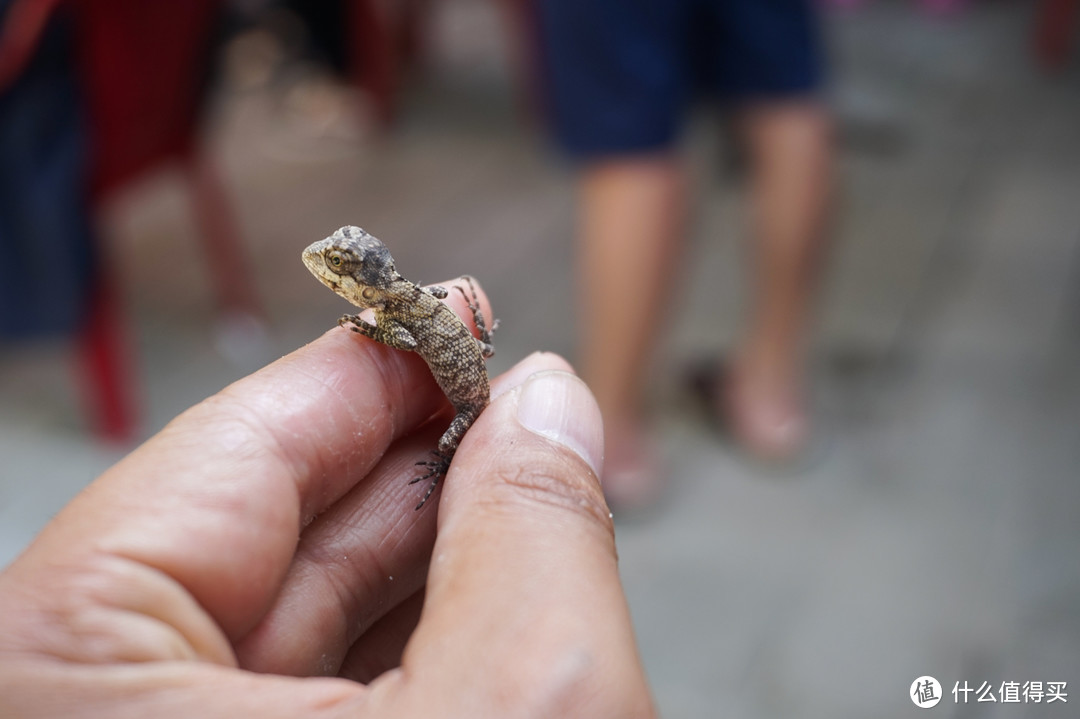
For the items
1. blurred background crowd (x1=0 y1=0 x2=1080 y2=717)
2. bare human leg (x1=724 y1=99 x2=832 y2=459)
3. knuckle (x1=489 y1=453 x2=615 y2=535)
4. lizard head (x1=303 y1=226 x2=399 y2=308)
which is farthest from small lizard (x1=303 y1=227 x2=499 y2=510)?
bare human leg (x1=724 y1=99 x2=832 y2=459)

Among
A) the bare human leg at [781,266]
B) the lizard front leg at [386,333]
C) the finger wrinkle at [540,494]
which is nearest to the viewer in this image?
the finger wrinkle at [540,494]

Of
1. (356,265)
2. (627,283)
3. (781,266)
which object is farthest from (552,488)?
(781,266)

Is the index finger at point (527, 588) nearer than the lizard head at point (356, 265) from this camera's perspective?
Yes

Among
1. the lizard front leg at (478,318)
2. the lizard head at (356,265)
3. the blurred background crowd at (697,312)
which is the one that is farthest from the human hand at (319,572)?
the blurred background crowd at (697,312)

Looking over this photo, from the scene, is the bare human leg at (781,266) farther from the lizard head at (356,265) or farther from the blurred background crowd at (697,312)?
the lizard head at (356,265)

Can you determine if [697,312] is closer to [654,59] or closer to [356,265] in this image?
[654,59]

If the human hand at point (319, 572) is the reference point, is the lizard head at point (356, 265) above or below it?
above

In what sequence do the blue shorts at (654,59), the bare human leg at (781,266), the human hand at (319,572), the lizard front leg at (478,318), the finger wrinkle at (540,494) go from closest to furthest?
the human hand at (319,572) → the finger wrinkle at (540,494) → the lizard front leg at (478,318) → the blue shorts at (654,59) → the bare human leg at (781,266)

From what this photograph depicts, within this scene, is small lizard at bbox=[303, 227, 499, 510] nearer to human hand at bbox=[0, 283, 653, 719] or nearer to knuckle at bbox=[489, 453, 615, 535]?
human hand at bbox=[0, 283, 653, 719]
